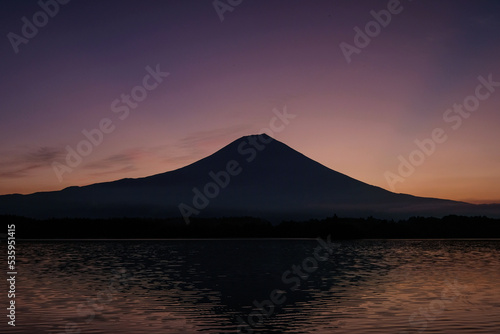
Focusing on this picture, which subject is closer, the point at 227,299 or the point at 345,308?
the point at 345,308

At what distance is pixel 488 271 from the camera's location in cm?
5144

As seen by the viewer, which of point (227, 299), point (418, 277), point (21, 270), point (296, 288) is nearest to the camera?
point (227, 299)

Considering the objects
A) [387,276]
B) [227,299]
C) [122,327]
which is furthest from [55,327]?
[387,276]

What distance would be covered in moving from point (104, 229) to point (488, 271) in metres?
142

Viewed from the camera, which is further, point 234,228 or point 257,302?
point 234,228

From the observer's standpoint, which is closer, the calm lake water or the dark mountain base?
the calm lake water

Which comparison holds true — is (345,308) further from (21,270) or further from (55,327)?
(21,270)

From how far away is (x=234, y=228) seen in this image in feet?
586

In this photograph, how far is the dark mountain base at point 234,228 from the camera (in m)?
171

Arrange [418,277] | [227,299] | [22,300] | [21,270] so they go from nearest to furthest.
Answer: [22,300] → [227,299] → [418,277] → [21,270]

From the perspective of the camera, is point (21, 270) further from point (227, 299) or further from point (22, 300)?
point (227, 299)

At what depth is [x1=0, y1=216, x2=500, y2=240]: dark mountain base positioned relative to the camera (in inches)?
6737

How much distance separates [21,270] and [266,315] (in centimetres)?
2962

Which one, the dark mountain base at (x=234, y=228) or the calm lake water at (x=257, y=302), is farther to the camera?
the dark mountain base at (x=234, y=228)
